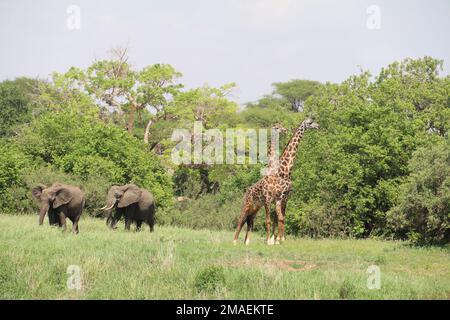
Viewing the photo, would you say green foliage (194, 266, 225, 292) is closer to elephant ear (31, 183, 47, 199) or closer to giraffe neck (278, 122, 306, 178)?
giraffe neck (278, 122, 306, 178)

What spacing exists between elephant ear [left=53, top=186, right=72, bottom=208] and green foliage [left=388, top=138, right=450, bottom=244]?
32.2 ft

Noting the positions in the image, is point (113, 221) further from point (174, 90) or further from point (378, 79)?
point (174, 90)

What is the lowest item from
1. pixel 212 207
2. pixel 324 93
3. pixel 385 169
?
pixel 212 207

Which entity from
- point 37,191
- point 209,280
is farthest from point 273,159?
point 37,191

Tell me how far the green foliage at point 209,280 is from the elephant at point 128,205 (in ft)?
37.8

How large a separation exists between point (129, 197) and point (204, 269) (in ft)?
38.2

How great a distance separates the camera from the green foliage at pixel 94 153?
107 feet

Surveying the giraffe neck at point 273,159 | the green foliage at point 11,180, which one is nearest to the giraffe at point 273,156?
the giraffe neck at point 273,159

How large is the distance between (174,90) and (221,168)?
827cm

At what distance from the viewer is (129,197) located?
81.7 ft

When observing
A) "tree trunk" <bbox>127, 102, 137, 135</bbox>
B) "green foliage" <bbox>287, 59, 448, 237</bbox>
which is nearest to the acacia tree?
"tree trunk" <bbox>127, 102, 137, 135</bbox>

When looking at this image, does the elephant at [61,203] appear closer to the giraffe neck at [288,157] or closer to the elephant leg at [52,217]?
the elephant leg at [52,217]
